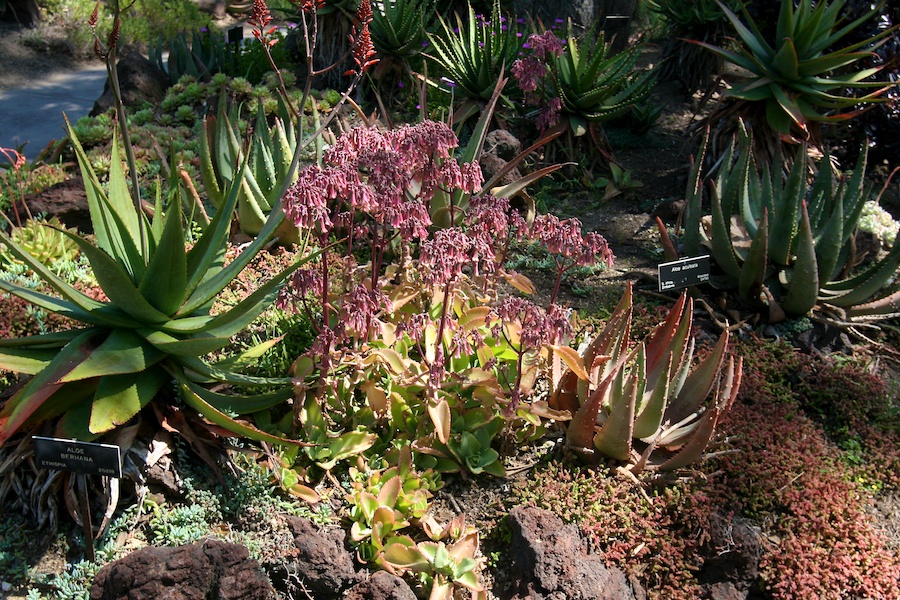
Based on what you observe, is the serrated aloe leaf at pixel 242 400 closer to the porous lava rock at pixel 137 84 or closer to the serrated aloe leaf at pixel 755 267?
the serrated aloe leaf at pixel 755 267

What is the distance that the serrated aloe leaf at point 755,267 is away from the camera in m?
4.59

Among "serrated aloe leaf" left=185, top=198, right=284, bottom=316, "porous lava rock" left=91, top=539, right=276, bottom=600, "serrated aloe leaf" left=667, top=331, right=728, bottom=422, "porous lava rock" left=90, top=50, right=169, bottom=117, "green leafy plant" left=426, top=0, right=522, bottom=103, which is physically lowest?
"porous lava rock" left=91, top=539, right=276, bottom=600

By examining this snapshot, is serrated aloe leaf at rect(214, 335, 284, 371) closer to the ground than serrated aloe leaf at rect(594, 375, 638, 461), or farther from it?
farther from it

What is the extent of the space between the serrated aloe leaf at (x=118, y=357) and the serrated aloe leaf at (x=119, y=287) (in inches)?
4.3

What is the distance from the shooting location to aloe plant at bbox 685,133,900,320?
4.65 metres

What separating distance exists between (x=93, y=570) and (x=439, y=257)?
1.89 m

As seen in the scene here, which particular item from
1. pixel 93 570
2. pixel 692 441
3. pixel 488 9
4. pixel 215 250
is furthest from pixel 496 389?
pixel 488 9

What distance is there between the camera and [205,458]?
342cm

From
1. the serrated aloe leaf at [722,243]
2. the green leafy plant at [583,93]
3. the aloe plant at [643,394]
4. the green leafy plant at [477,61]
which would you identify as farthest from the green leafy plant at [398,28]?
the aloe plant at [643,394]

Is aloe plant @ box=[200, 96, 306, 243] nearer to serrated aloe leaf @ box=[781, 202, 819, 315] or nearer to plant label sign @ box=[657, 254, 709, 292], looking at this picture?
plant label sign @ box=[657, 254, 709, 292]

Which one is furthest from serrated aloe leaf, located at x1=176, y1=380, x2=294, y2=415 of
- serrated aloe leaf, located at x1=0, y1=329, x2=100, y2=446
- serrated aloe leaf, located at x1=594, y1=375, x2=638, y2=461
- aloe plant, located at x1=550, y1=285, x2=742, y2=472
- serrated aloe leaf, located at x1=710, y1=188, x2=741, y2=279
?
serrated aloe leaf, located at x1=710, y1=188, x2=741, y2=279

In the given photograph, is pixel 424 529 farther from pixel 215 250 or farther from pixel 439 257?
pixel 215 250

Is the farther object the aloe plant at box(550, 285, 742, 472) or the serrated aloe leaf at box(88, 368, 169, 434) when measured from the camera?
the aloe plant at box(550, 285, 742, 472)

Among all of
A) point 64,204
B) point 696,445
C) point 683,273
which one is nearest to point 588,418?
point 696,445
